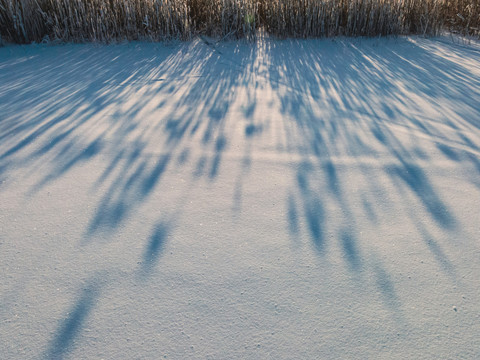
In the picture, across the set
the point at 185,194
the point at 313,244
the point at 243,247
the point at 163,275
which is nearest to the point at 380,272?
the point at 313,244

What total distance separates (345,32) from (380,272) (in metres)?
2.87

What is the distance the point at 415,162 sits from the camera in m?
1.55

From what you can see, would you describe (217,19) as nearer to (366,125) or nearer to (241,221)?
(366,125)

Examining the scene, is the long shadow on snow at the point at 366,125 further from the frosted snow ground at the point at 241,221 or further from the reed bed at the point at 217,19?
the reed bed at the point at 217,19

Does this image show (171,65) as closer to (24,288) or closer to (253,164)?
(253,164)

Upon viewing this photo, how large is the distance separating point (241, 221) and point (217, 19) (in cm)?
269

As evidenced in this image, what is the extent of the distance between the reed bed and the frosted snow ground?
1180 mm

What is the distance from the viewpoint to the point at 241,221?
1.25 meters

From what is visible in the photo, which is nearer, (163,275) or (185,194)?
(163,275)

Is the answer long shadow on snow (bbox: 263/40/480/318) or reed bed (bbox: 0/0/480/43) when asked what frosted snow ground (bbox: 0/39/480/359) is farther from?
reed bed (bbox: 0/0/480/43)

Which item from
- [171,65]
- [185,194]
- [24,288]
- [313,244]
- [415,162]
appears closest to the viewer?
[24,288]

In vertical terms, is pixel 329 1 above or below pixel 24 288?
above

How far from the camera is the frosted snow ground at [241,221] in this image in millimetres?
902

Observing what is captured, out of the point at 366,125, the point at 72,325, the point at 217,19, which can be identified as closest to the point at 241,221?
the point at 72,325
